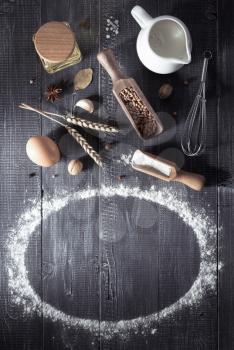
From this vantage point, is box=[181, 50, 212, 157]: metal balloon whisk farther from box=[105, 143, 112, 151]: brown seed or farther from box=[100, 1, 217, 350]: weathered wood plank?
box=[105, 143, 112, 151]: brown seed

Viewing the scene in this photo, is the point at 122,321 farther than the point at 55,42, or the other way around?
the point at 122,321

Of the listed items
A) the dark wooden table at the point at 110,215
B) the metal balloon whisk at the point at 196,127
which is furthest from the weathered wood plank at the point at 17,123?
the metal balloon whisk at the point at 196,127

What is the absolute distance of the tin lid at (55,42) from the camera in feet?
3.26

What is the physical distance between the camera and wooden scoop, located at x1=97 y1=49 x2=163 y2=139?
1032 mm

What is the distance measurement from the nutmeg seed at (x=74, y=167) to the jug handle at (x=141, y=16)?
1.06 feet

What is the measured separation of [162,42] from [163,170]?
0.27m

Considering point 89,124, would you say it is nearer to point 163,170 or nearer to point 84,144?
point 84,144

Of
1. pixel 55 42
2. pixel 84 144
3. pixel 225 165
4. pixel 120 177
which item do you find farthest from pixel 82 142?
pixel 225 165

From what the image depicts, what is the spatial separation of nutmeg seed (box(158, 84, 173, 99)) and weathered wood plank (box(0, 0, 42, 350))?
0.28 meters

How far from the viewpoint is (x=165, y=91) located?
107 centimetres

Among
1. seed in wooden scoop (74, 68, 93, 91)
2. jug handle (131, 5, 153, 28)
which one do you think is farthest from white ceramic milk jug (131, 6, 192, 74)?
seed in wooden scoop (74, 68, 93, 91)

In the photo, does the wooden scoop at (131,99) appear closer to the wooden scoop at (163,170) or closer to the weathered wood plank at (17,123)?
the wooden scoop at (163,170)

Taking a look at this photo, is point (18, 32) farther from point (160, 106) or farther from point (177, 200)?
point (177, 200)

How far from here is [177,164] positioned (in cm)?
109
